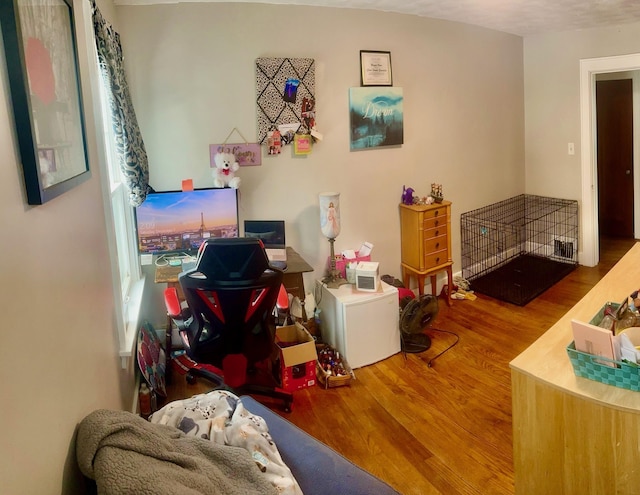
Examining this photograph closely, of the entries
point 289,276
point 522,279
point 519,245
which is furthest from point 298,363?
point 519,245

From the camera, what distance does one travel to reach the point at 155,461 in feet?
4.13

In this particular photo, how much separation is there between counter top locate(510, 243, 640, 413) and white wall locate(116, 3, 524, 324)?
6.33ft

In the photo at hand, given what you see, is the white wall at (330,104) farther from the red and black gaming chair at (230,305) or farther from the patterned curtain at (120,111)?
the red and black gaming chair at (230,305)

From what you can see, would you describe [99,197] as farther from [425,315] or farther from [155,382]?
[425,315]

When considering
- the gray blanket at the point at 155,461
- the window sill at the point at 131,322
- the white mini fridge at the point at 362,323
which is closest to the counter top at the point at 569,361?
the gray blanket at the point at 155,461

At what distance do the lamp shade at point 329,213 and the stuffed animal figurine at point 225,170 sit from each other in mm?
588

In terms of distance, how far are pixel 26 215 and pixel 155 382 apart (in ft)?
6.37

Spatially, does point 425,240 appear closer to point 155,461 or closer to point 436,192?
point 436,192

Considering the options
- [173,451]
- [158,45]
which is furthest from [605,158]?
[173,451]

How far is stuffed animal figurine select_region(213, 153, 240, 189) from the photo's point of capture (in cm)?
325

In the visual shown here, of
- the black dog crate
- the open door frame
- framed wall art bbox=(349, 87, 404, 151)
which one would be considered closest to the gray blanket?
framed wall art bbox=(349, 87, 404, 151)

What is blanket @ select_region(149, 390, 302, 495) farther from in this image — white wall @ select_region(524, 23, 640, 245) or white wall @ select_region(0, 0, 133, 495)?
white wall @ select_region(524, 23, 640, 245)

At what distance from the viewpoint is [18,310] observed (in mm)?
972

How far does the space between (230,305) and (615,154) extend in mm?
5105
